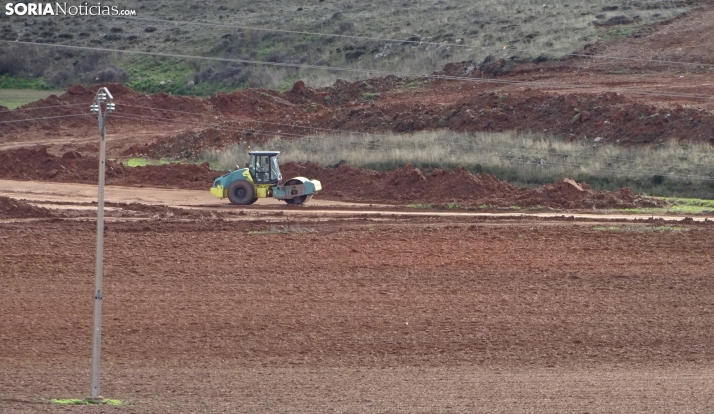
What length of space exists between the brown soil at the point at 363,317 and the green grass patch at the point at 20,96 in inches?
1338

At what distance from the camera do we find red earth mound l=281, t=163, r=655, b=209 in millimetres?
29328

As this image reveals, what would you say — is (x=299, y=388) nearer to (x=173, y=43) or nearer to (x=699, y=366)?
(x=699, y=366)

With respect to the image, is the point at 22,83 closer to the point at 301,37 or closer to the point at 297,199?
the point at 301,37

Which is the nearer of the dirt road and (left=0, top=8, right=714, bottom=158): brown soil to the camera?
the dirt road

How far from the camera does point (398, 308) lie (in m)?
17.4

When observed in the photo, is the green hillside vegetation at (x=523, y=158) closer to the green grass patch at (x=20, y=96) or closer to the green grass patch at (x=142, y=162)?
the green grass patch at (x=142, y=162)

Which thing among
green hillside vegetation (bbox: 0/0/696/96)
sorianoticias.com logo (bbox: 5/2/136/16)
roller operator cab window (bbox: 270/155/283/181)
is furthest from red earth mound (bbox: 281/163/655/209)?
sorianoticias.com logo (bbox: 5/2/136/16)

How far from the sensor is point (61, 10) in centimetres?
7238

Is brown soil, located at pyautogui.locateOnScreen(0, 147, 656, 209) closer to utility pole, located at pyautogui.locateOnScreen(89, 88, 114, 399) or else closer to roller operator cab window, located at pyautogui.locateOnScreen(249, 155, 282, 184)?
roller operator cab window, located at pyautogui.locateOnScreen(249, 155, 282, 184)

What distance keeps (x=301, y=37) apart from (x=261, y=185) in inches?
1404

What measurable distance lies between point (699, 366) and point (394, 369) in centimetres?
472

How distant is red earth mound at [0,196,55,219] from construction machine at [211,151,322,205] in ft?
18.6

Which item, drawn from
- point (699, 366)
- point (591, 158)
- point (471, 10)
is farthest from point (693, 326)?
point (471, 10)

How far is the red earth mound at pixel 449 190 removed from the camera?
2933 cm
